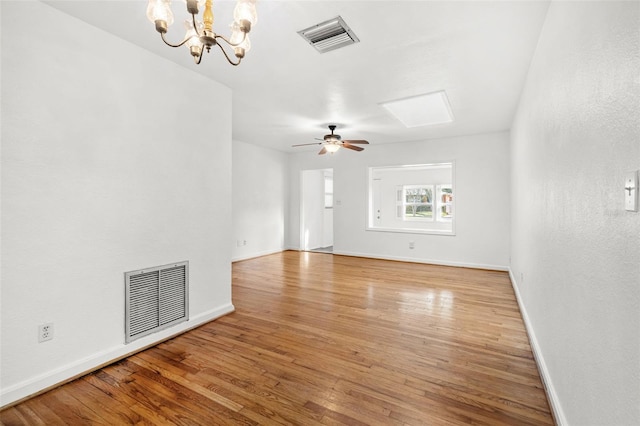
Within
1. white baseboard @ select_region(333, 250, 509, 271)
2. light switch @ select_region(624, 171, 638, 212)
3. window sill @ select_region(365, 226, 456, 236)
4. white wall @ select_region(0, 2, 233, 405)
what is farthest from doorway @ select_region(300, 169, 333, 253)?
light switch @ select_region(624, 171, 638, 212)

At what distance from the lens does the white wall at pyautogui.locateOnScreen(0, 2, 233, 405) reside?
1887mm

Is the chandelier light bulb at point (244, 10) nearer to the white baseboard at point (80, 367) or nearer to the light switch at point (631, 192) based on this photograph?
the light switch at point (631, 192)

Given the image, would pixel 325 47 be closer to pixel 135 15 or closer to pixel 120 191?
pixel 135 15

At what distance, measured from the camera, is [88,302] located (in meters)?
2.22

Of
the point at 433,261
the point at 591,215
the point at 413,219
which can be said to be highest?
the point at 591,215

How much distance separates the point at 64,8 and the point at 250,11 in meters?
1.55

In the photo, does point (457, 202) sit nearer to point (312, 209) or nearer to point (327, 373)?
point (312, 209)

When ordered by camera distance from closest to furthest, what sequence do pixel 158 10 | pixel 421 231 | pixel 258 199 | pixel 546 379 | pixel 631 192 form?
1. pixel 631 192
2. pixel 158 10
3. pixel 546 379
4. pixel 421 231
5. pixel 258 199

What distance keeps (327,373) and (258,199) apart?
17.3ft

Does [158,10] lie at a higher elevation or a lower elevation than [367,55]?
lower

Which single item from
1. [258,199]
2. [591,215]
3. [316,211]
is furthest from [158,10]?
[316,211]

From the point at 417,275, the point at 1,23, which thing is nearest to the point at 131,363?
the point at 1,23

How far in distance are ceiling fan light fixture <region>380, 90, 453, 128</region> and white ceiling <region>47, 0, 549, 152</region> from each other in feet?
0.42

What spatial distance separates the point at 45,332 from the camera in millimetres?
2010
